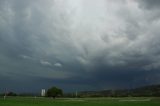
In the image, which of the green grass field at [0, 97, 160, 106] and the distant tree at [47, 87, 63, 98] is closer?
the green grass field at [0, 97, 160, 106]

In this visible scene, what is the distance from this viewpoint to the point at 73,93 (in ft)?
579

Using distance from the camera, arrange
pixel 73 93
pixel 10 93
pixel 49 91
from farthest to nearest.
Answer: pixel 73 93 < pixel 10 93 < pixel 49 91

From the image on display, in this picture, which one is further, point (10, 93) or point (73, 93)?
point (73, 93)

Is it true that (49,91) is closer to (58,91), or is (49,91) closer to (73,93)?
(58,91)

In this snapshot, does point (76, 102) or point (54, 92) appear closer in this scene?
point (76, 102)

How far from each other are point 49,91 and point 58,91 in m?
3.67

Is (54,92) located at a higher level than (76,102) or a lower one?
higher

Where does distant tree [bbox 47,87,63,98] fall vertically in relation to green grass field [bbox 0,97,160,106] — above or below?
above

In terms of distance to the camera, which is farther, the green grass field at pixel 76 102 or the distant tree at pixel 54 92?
the distant tree at pixel 54 92

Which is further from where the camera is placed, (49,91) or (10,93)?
(10,93)

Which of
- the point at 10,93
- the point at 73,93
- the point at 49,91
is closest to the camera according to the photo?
the point at 49,91

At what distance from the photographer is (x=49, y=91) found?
138m

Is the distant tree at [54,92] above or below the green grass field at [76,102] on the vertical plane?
above

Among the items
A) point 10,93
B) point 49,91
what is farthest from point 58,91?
point 10,93
